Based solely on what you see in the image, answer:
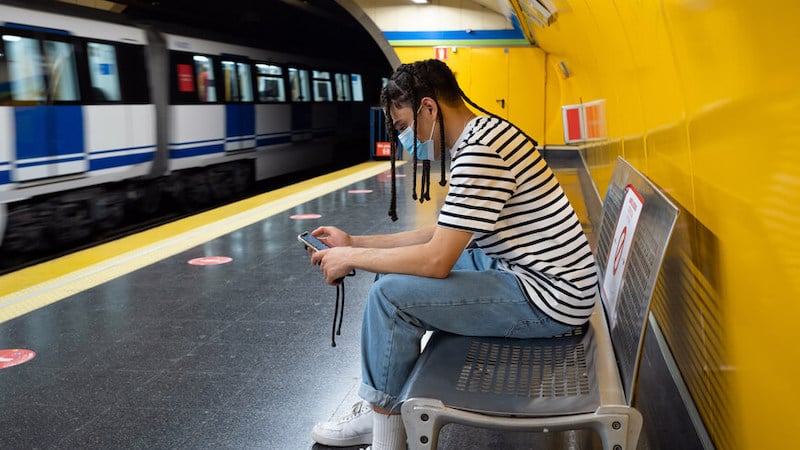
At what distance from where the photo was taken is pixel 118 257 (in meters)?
6.35

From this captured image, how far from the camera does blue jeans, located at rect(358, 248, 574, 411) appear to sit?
8.13ft

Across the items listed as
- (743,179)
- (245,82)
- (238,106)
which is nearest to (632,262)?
(743,179)

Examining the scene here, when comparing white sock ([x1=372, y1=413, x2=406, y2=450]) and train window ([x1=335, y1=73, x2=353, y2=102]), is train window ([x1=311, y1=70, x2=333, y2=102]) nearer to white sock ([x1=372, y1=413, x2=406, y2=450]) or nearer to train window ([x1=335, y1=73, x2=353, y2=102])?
train window ([x1=335, y1=73, x2=353, y2=102])

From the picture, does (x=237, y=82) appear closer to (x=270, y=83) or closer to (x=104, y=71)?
(x=270, y=83)

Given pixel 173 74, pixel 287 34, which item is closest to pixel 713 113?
pixel 173 74

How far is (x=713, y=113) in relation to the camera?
2.24m

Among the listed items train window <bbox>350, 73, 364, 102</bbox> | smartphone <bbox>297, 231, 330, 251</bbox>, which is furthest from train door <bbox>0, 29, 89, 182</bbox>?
train window <bbox>350, 73, 364, 102</bbox>

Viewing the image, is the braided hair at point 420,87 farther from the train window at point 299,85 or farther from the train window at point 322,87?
the train window at point 322,87

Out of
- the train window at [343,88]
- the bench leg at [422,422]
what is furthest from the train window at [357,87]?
the bench leg at [422,422]

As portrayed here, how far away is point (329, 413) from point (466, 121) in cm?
137

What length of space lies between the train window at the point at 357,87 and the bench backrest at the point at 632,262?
16.7 meters

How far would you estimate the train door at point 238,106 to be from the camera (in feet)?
39.3

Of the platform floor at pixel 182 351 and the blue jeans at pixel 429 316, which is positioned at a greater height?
the blue jeans at pixel 429 316

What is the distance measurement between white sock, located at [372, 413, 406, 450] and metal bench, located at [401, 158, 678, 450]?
10.5 inches
